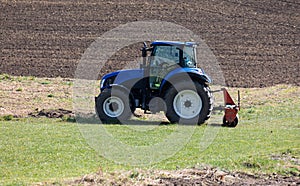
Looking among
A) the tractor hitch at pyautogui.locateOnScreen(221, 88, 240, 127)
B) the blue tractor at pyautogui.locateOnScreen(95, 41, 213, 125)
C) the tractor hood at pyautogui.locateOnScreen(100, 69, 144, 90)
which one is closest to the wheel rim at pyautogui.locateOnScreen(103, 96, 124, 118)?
the blue tractor at pyautogui.locateOnScreen(95, 41, 213, 125)

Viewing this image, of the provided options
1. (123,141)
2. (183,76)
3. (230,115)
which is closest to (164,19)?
(183,76)

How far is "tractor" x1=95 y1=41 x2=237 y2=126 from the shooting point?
16.7 m

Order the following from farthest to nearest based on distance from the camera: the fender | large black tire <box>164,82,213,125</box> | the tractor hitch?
large black tire <box>164,82,213,125</box>
the fender
the tractor hitch

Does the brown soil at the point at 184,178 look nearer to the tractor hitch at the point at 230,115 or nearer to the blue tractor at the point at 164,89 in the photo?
the tractor hitch at the point at 230,115

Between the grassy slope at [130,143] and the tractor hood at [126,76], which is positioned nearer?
the grassy slope at [130,143]

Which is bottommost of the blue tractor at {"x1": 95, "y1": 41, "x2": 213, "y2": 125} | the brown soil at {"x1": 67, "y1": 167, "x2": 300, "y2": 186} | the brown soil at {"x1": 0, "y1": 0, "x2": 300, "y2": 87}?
the brown soil at {"x1": 67, "y1": 167, "x2": 300, "y2": 186}

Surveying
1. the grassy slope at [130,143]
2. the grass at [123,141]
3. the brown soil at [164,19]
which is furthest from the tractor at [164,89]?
the brown soil at [164,19]

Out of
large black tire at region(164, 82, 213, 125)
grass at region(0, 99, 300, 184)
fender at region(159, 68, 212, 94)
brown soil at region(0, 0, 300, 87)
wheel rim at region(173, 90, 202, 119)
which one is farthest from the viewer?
brown soil at region(0, 0, 300, 87)

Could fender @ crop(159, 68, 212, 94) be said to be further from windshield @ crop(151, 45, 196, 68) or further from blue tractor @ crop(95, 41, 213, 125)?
windshield @ crop(151, 45, 196, 68)

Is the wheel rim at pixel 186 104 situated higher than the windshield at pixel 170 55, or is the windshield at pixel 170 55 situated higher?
the windshield at pixel 170 55

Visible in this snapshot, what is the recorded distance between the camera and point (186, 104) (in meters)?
16.9

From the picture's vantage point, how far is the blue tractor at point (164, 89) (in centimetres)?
1667

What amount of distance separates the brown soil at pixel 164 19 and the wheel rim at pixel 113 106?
447 inches

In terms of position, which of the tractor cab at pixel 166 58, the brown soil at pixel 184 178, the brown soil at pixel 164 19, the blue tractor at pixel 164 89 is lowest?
the brown soil at pixel 184 178
